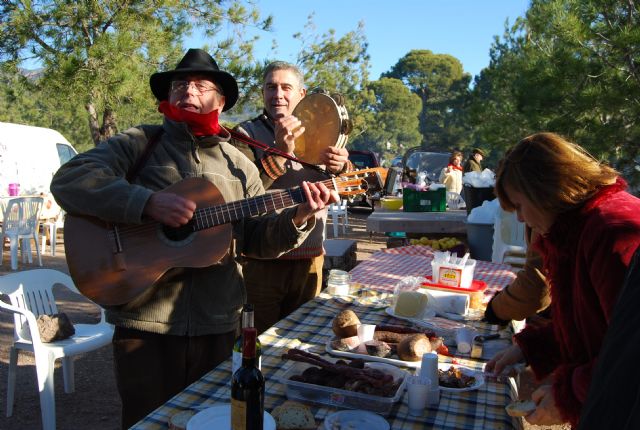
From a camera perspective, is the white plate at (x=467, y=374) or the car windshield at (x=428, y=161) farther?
the car windshield at (x=428, y=161)

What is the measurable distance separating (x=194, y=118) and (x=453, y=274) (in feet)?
5.58

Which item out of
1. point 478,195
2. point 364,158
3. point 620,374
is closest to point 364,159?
point 364,158

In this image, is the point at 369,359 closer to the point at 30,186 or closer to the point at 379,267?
the point at 379,267

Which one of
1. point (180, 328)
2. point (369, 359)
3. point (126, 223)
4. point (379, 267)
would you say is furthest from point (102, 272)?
point (379, 267)

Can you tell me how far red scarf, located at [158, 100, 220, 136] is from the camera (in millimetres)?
2227

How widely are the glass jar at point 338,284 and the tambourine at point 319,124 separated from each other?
680 millimetres

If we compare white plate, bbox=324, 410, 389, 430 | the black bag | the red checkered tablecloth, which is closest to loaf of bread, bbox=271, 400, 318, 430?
white plate, bbox=324, 410, 389, 430

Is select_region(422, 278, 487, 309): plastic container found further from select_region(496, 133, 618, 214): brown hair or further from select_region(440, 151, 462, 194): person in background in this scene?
select_region(440, 151, 462, 194): person in background

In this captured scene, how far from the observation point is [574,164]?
5.33ft

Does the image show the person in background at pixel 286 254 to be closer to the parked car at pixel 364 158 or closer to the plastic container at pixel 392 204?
the plastic container at pixel 392 204

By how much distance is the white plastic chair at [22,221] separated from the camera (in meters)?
8.82

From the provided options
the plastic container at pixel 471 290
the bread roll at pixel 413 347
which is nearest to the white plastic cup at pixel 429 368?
the bread roll at pixel 413 347

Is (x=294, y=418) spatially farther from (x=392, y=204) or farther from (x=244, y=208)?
(x=392, y=204)

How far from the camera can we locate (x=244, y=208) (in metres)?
2.24
